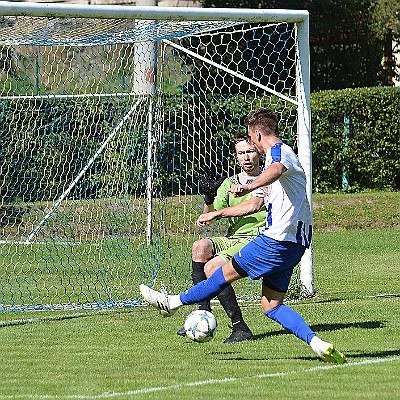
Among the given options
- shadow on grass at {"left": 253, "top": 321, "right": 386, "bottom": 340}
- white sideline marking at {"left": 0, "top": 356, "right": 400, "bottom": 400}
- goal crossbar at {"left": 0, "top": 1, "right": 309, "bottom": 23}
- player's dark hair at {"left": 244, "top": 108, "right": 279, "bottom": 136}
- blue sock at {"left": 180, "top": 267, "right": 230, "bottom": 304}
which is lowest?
shadow on grass at {"left": 253, "top": 321, "right": 386, "bottom": 340}

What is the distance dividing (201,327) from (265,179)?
1.27m

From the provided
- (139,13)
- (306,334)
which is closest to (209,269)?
(306,334)

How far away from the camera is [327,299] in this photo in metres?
11.1

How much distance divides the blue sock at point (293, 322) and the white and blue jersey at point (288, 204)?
20.6 inches

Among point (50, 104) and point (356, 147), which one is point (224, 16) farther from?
point (356, 147)

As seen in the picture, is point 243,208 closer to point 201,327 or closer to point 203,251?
point 203,251

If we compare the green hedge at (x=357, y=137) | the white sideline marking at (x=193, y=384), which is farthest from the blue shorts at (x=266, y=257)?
the green hedge at (x=357, y=137)

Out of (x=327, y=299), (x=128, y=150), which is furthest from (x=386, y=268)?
(x=128, y=150)

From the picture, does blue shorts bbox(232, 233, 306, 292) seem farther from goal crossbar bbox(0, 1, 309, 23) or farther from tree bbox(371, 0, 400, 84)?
tree bbox(371, 0, 400, 84)

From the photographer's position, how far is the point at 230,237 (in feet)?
30.3

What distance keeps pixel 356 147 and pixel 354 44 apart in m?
5.56

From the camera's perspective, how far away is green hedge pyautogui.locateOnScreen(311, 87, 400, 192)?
21750 millimetres

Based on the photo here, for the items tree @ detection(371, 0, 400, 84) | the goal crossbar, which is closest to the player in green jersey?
the goal crossbar

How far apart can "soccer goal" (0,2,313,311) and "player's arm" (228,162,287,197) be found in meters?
3.29
